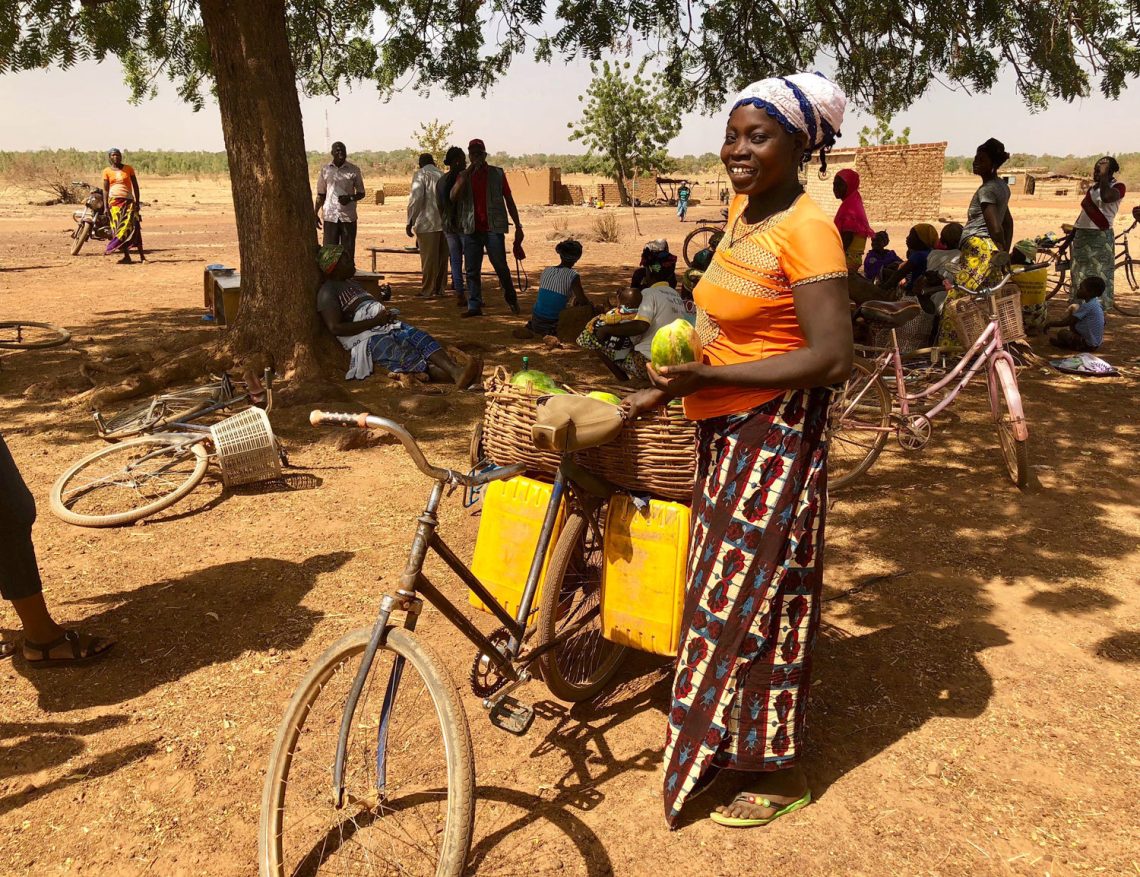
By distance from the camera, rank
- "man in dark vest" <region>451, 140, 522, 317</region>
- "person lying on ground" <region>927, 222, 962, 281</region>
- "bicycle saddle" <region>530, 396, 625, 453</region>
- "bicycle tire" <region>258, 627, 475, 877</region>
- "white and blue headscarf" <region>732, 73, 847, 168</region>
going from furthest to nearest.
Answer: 1. "man in dark vest" <region>451, 140, 522, 317</region>
2. "person lying on ground" <region>927, 222, 962, 281</region>
3. "bicycle saddle" <region>530, 396, 625, 453</region>
4. "white and blue headscarf" <region>732, 73, 847, 168</region>
5. "bicycle tire" <region>258, 627, 475, 877</region>

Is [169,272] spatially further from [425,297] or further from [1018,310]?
[1018,310]

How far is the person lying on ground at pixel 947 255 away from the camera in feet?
24.6

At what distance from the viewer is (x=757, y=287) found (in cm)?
213

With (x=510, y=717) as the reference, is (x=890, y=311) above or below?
above

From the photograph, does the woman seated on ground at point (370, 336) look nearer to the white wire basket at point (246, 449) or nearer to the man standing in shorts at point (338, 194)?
the white wire basket at point (246, 449)

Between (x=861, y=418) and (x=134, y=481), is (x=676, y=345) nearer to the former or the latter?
(x=861, y=418)

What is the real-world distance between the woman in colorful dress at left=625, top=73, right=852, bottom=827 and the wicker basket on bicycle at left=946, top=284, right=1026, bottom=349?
3153mm

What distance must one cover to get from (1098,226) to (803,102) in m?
8.96

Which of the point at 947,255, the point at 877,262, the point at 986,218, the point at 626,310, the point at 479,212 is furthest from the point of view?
the point at 479,212

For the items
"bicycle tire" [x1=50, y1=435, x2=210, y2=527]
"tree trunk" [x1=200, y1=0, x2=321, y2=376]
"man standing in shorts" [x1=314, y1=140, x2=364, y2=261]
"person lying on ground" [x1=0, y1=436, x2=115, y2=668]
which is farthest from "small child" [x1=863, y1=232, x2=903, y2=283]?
"person lying on ground" [x1=0, y1=436, x2=115, y2=668]

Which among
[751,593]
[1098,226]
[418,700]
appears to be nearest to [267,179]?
[418,700]

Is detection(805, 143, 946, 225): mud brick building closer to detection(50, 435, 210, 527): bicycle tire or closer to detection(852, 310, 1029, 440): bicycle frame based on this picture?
detection(852, 310, 1029, 440): bicycle frame

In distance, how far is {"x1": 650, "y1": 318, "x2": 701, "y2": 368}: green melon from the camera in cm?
222

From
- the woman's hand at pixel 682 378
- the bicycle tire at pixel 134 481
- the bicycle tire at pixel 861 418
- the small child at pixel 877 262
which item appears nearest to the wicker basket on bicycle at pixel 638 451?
the woman's hand at pixel 682 378
